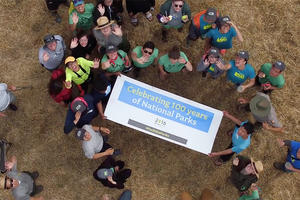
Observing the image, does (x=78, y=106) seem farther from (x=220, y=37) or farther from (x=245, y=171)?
(x=245, y=171)

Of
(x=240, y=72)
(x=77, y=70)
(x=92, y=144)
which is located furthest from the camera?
(x=240, y=72)

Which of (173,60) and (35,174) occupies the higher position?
(173,60)

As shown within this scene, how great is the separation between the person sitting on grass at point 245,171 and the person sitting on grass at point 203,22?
3.48 m

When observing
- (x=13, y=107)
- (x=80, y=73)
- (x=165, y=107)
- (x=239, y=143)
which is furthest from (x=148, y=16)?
(x=13, y=107)

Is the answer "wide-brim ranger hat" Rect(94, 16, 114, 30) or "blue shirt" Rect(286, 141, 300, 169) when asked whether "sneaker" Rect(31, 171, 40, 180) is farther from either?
"blue shirt" Rect(286, 141, 300, 169)

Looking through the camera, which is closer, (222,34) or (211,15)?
(211,15)

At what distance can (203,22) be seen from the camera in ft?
21.6

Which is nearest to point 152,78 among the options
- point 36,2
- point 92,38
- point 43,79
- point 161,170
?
point 92,38

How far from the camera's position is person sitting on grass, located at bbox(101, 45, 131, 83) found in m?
6.05

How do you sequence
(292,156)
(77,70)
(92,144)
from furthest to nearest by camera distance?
(292,156)
(92,144)
(77,70)

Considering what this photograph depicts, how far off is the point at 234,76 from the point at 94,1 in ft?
16.2

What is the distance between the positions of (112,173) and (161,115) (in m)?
2.02

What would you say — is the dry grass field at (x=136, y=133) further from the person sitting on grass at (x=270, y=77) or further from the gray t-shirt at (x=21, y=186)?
the person sitting on grass at (x=270, y=77)

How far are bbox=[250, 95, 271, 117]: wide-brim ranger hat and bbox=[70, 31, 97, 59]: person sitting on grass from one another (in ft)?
15.1
